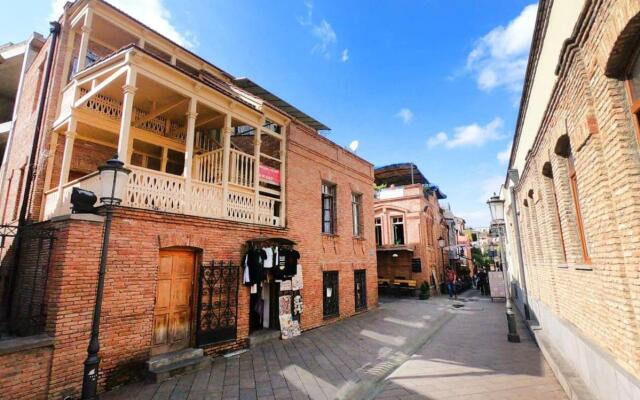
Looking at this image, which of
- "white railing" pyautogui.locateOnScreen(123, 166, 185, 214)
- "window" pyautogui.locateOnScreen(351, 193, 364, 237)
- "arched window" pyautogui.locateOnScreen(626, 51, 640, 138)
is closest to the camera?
"arched window" pyautogui.locateOnScreen(626, 51, 640, 138)

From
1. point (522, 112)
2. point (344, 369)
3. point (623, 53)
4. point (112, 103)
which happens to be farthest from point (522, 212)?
point (112, 103)

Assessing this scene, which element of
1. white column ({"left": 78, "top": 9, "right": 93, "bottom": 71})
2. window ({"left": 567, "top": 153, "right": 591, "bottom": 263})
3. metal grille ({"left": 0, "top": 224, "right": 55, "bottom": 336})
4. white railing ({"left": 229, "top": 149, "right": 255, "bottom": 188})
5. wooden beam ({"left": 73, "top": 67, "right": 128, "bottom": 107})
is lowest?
metal grille ({"left": 0, "top": 224, "right": 55, "bottom": 336})

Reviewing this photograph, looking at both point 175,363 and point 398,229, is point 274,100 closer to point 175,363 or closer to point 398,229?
point 175,363

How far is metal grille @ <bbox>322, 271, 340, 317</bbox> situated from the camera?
12.0 m

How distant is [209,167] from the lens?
9.80 metres

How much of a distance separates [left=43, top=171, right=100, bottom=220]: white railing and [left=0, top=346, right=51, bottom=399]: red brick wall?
9.82 ft

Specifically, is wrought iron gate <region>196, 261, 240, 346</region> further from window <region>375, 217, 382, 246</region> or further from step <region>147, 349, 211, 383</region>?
window <region>375, 217, 382, 246</region>

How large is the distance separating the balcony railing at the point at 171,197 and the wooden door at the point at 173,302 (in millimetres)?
1146

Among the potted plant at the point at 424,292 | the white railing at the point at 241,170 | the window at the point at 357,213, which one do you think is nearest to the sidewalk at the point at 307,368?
the white railing at the point at 241,170

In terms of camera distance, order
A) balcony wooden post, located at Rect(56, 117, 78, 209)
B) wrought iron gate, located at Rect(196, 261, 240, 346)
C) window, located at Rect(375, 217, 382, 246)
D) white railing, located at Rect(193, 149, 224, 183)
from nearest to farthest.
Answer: balcony wooden post, located at Rect(56, 117, 78, 209), wrought iron gate, located at Rect(196, 261, 240, 346), white railing, located at Rect(193, 149, 224, 183), window, located at Rect(375, 217, 382, 246)

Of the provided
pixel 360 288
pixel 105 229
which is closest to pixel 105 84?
pixel 105 229

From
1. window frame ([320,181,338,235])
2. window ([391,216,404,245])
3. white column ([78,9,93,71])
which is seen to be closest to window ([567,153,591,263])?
window frame ([320,181,338,235])

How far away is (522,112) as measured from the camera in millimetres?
9109

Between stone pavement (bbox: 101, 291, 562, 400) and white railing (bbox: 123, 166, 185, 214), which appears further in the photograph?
white railing (bbox: 123, 166, 185, 214)
